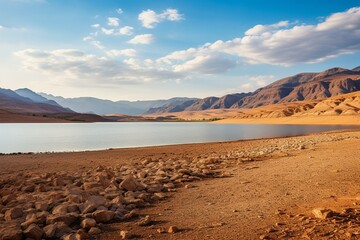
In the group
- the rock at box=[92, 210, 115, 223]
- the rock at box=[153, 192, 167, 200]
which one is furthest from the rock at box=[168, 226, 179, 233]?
the rock at box=[153, 192, 167, 200]

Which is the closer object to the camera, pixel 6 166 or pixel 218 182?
pixel 218 182

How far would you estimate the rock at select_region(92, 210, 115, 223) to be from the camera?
24.1 feet

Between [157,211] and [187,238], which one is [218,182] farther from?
[187,238]

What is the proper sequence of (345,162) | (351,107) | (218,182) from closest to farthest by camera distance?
(218,182) < (345,162) < (351,107)

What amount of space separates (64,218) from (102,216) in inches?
32.8

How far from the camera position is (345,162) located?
14008 millimetres

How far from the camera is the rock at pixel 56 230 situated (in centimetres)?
645

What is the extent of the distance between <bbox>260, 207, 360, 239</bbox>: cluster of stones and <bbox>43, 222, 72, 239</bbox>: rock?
4021 mm

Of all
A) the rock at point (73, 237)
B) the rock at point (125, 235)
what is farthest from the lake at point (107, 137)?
the rock at point (125, 235)

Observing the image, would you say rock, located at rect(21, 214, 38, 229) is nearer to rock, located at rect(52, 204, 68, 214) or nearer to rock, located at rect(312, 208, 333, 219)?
rock, located at rect(52, 204, 68, 214)

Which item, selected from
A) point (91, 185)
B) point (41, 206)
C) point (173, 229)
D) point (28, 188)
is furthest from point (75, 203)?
point (28, 188)

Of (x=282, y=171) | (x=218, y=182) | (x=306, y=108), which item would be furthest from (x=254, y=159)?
(x=306, y=108)

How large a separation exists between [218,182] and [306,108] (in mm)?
125764

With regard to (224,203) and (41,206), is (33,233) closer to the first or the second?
(41,206)
